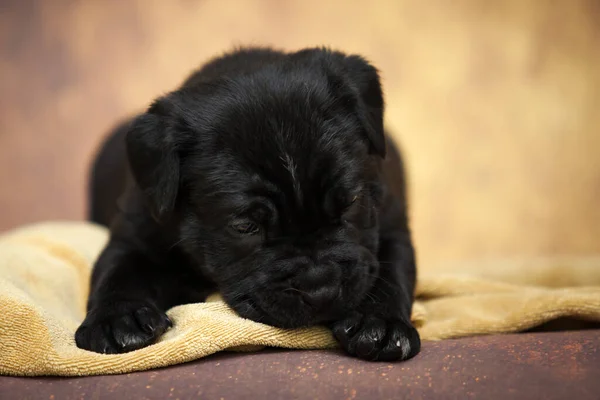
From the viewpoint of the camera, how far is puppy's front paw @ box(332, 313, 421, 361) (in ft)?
6.29

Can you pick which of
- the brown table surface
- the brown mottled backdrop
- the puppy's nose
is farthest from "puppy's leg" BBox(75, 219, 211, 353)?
the brown mottled backdrop

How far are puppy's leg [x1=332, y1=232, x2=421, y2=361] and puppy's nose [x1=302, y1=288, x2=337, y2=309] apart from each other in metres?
0.10

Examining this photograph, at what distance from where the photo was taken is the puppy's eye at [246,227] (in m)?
2.10

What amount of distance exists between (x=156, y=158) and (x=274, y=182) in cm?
43

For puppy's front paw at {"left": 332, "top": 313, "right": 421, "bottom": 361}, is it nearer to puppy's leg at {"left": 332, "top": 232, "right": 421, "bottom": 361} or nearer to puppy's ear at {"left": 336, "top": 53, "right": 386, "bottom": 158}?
puppy's leg at {"left": 332, "top": 232, "right": 421, "bottom": 361}

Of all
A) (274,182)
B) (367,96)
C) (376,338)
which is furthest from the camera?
(367,96)

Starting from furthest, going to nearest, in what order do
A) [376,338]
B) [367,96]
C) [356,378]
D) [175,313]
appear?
1. [367,96]
2. [175,313]
3. [376,338]
4. [356,378]

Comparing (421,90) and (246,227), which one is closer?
(246,227)

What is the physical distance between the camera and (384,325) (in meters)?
1.97

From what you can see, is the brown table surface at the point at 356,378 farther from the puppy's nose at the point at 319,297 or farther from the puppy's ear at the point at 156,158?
the puppy's ear at the point at 156,158

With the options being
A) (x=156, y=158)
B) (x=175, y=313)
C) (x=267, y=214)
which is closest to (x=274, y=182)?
(x=267, y=214)

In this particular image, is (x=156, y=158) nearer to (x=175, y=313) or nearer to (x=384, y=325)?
(x=175, y=313)

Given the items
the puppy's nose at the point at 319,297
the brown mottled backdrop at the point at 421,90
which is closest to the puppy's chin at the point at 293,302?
the puppy's nose at the point at 319,297

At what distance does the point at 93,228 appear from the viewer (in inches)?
141
